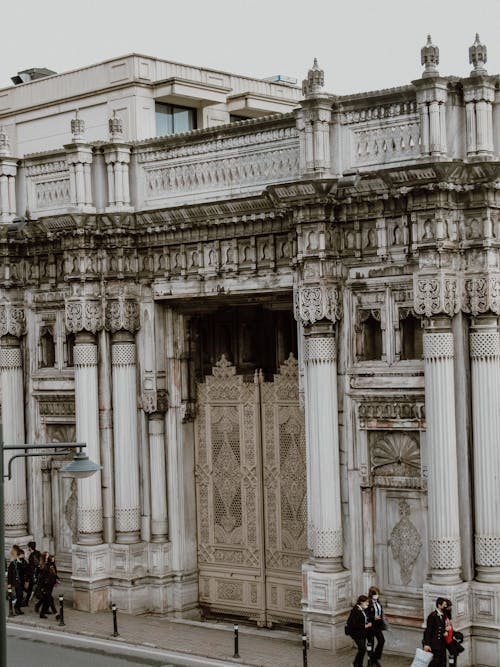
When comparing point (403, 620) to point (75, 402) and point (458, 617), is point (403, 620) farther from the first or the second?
point (75, 402)

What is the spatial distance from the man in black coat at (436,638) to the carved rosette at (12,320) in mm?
12094

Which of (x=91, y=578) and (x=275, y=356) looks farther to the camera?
(x=275, y=356)

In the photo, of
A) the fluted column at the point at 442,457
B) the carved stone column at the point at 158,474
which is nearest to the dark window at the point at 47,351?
the carved stone column at the point at 158,474

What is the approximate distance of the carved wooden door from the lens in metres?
23.1

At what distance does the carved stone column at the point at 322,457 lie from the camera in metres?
20.5

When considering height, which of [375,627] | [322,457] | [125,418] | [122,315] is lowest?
[375,627]

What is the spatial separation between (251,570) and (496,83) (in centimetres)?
1042

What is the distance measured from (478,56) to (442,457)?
251 inches

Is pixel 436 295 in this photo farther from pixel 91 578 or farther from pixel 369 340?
pixel 91 578

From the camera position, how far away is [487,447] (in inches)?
755

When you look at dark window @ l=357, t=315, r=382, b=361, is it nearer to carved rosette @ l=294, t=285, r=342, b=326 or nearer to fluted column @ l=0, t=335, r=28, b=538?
carved rosette @ l=294, t=285, r=342, b=326

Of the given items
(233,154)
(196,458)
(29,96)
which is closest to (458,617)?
(196,458)

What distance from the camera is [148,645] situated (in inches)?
842

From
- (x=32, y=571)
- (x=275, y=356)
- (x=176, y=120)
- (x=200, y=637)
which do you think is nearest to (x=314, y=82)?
(x=275, y=356)
